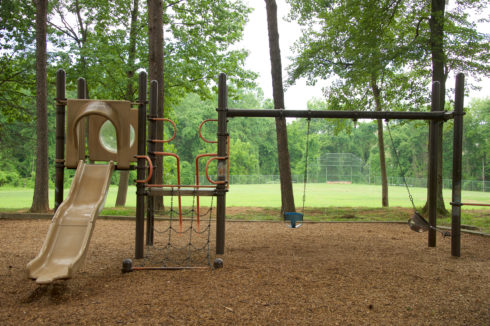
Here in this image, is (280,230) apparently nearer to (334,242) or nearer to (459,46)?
(334,242)

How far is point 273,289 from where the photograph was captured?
4.38 metres

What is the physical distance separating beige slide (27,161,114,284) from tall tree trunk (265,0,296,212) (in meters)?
5.99

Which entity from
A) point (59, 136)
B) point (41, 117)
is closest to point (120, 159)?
point (59, 136)

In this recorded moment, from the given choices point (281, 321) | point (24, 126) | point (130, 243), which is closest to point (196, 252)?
point (130, 243)

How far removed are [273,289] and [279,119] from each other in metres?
7.10

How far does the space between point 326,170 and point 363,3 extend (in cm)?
4031

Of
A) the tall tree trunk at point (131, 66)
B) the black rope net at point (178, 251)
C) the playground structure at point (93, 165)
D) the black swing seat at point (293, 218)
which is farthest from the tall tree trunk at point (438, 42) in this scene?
the tall tree trunk at point (131, 66)

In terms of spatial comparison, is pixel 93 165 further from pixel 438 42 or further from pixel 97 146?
pixel 438 42

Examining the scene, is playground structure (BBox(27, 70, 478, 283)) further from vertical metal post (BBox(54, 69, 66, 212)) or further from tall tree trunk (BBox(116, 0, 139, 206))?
tall tree trunk (BBox(116, 0, 139, 206))

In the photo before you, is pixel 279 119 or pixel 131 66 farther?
pixel 131 66

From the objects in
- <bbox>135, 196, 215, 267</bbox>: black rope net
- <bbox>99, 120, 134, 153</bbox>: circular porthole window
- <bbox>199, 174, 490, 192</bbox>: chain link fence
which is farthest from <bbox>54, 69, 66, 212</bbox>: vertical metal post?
<bbox>199, 174, 490, 192</bbox>: chain link fence

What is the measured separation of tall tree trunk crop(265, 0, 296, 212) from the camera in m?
11.0

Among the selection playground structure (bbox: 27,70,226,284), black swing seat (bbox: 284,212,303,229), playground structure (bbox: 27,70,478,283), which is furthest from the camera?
black swing seat (bbox: 284,212,303,229)

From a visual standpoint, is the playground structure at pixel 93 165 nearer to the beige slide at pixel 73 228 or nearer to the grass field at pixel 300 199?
the beige slide at pixel 73 228
